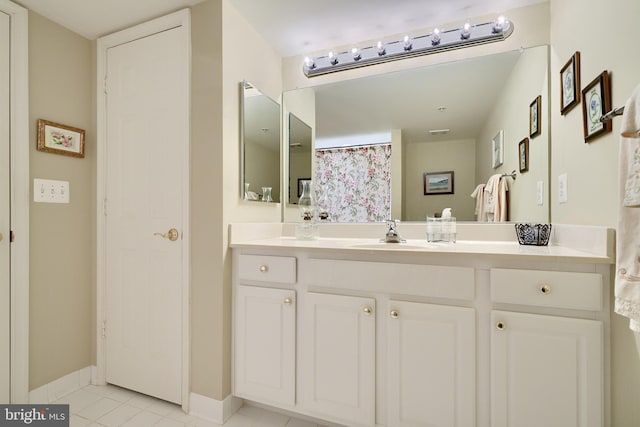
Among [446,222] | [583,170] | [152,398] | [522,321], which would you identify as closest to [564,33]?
[583,170]

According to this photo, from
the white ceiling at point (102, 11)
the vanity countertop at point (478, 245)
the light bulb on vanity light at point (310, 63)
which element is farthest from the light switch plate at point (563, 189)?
the white ceiling at point (102, 11)

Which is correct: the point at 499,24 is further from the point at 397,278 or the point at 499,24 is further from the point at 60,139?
the point at 60,139

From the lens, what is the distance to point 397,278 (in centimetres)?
125

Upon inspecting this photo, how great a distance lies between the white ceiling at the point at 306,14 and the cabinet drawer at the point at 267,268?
1.36 metres

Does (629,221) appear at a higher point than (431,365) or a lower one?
higher

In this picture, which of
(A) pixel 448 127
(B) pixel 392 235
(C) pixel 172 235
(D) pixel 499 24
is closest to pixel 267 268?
(C) pixel 172 235

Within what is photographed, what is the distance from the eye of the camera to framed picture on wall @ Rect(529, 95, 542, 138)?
1.54m

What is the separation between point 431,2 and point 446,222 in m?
1.17

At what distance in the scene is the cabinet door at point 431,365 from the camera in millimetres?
1155

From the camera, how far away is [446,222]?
1.65m

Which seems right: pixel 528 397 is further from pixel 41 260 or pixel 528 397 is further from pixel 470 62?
pixel 41 260

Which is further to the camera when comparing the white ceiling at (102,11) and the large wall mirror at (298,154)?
the large wall mirror at (298,154)

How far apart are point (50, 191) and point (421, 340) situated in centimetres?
214

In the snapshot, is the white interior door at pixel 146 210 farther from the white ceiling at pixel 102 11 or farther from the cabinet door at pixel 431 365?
the cabinet door at pixel 431 365
